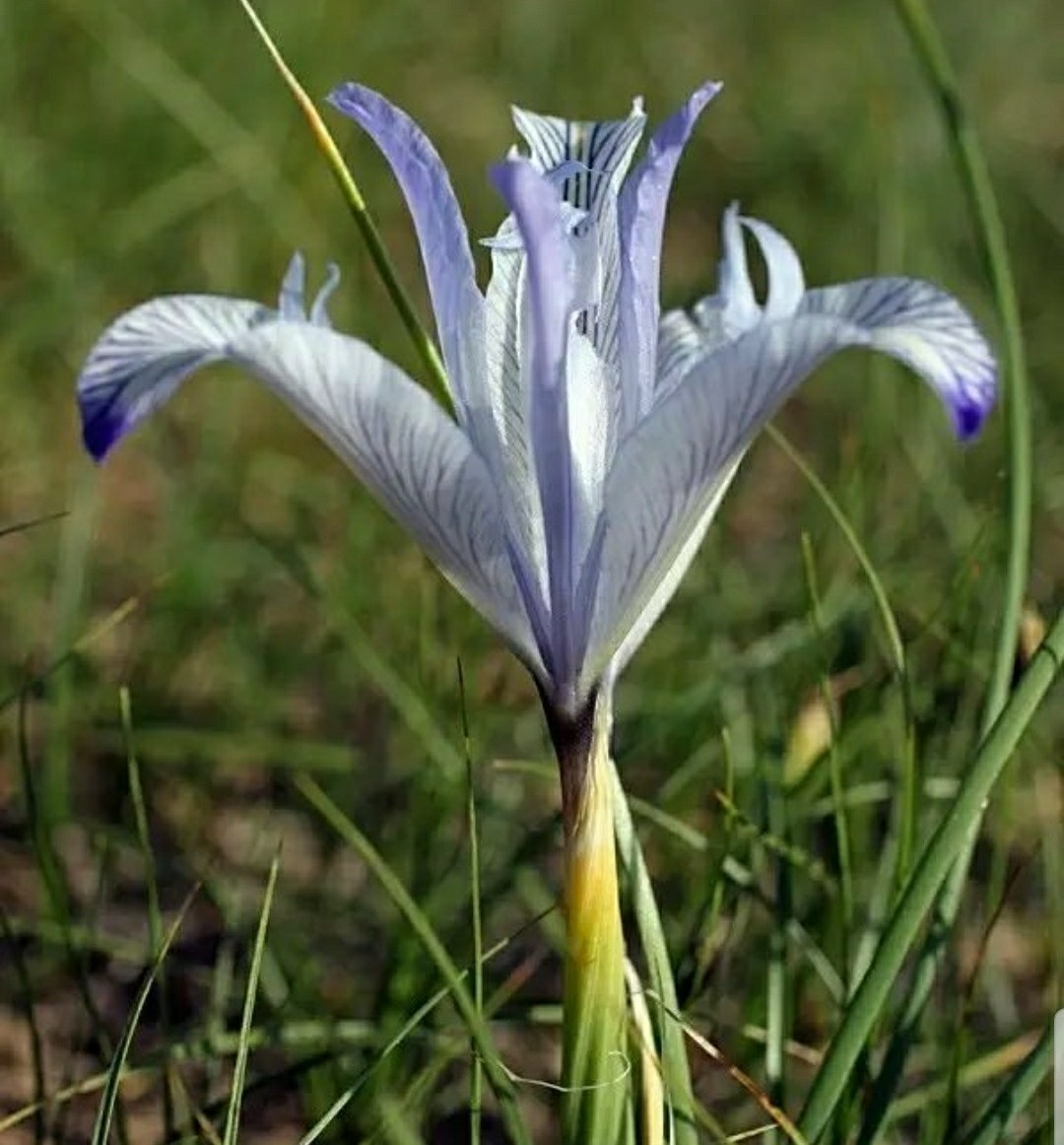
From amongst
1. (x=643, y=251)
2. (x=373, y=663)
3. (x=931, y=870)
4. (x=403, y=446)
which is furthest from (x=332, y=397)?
(x=373, y=663)

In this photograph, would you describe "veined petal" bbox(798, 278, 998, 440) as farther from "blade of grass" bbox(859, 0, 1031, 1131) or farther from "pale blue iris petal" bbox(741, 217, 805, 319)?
"blade of grass" bbox(859, 0, 1031, 1131)

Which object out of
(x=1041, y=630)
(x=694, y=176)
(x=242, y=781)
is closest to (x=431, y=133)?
(x=694, y=176)

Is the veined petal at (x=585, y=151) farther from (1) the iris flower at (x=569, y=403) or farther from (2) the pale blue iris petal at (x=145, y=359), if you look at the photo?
(2) the pale blue iris petal at (x=145, y=359)

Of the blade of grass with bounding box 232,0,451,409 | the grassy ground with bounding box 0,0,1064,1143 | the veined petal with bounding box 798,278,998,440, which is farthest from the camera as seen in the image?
the grassy ground with bounding box 0,0,1064,1143

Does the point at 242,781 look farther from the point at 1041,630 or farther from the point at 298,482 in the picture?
the point at 1041,630

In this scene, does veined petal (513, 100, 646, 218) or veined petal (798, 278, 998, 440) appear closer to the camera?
veined petal (798, 278, 998, 440)

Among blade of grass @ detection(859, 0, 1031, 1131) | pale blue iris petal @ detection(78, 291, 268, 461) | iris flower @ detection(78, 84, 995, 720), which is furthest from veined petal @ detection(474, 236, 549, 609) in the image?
blade of grass @ detection(859, 0, 1031, 1131)
